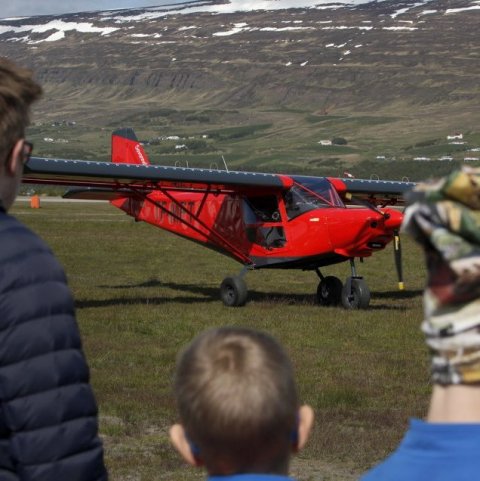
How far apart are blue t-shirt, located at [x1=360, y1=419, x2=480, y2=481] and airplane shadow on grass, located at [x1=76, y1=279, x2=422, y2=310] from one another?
13245mm

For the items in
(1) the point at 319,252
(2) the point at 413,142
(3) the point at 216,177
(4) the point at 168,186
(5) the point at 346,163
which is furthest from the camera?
(2) the point at 413,142

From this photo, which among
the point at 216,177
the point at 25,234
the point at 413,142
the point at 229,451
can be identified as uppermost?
the point at 25,234

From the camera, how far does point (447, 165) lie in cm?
11994

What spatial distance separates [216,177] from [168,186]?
1.44m

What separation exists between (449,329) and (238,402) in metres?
0.45

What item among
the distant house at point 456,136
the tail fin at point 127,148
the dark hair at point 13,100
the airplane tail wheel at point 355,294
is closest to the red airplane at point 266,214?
the airplane tail wheel at point 355,294

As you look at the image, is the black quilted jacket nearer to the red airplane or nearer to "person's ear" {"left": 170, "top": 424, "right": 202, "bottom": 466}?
"person's ear" {"left": 170, "top": 424, "right": 202, "bottom": 466}

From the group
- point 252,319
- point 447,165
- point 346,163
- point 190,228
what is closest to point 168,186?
point 190,228

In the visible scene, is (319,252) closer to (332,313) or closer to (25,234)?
(332,313)

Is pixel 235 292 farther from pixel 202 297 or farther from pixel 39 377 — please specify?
pixel 39 377

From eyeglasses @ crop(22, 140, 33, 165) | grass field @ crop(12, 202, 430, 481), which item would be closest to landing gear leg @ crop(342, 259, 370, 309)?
grass field @ crop(12, 202, 430, 481)

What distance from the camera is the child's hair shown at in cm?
232

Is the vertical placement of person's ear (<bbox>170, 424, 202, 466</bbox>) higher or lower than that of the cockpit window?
higher

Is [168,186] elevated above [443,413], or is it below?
below
